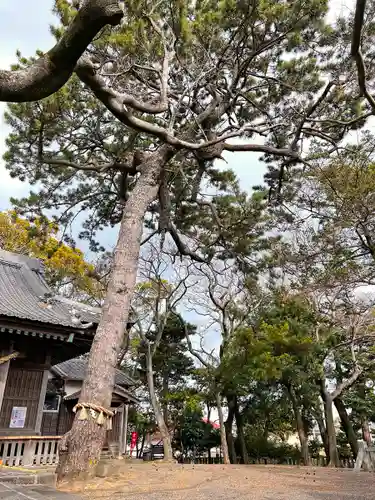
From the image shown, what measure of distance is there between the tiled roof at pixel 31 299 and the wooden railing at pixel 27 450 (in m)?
2.08

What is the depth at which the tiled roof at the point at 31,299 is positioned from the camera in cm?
704

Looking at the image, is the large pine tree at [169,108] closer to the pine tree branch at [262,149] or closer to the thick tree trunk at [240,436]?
the pine tree branch at [262,149]

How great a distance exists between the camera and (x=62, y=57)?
1.98m

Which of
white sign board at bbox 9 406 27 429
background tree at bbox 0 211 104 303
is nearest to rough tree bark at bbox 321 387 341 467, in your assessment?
background tree at bbox 0 211 104 303

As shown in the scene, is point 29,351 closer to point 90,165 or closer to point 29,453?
point 29,453

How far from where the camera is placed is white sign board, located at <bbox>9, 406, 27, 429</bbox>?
6.96 m

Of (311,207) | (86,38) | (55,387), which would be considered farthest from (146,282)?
(86,38)

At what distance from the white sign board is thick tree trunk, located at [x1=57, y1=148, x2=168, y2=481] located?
3561mm

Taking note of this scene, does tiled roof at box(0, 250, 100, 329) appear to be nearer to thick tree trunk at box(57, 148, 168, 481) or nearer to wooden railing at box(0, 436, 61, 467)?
wooden railing at box(0, 436, 61, 467)

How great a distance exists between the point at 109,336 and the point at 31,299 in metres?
4.47

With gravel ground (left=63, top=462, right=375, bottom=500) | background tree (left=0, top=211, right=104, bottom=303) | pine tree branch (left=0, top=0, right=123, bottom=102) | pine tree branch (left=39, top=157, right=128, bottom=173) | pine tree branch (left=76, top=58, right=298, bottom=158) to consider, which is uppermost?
background tree (left=0, top=211, right=104, bottom=303)

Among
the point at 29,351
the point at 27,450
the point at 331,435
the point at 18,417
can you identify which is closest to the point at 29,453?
the point at 27,450

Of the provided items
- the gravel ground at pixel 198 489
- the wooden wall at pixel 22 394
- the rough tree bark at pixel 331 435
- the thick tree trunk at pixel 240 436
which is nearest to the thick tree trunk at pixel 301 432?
the rough tree bark at pixel 331 435

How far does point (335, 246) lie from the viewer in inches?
305
